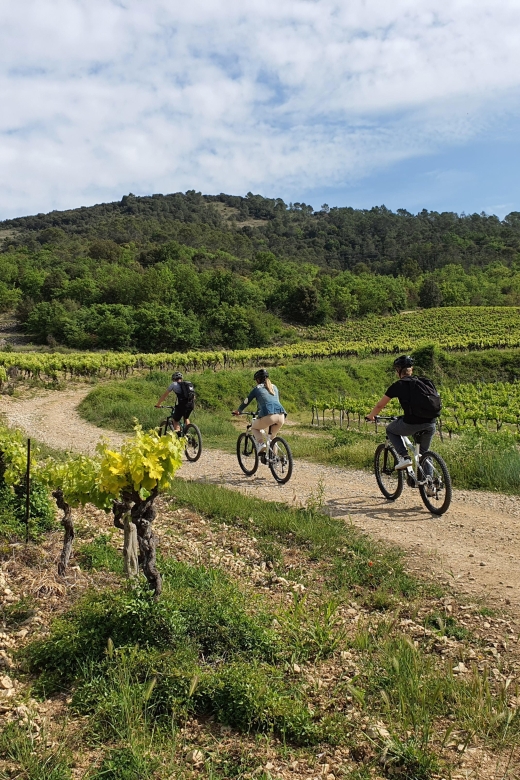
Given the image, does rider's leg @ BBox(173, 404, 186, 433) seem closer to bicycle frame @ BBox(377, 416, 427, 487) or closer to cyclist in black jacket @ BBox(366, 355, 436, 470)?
cyclist in black jacket @ BBox(366, 355, 436, 470)

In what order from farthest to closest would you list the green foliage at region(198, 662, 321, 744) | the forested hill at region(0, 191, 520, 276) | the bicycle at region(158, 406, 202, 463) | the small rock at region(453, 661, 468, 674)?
the forested hill at region(0, 191, 520, 276)
the bicycle at region(158, 406, 202, 463)
the small rock at region(453, 661, 468, 674)
the green foliage at region(198, 662, 321, 744)

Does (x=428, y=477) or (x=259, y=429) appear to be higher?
(x=259, y=429)

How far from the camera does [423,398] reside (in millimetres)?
6781

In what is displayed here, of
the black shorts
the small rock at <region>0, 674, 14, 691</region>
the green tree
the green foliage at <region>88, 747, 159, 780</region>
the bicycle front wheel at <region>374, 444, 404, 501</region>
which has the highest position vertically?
the green tree

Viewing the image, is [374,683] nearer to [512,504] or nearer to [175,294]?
[512,504]

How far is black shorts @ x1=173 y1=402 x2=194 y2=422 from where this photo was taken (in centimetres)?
1061

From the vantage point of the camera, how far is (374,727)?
332 centimetres

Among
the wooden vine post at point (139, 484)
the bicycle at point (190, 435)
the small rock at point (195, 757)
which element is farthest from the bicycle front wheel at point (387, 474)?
the small rock at point (195, 757)

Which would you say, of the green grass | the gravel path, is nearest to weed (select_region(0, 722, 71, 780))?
the gravel path

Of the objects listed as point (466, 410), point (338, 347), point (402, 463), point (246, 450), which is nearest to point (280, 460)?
point (246, 450)

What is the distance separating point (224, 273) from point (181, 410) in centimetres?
5570

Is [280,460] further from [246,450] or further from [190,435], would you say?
[190,435]

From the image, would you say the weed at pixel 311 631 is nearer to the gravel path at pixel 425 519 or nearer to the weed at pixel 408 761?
the weed at pixel 408 761

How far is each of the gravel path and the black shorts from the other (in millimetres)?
980
